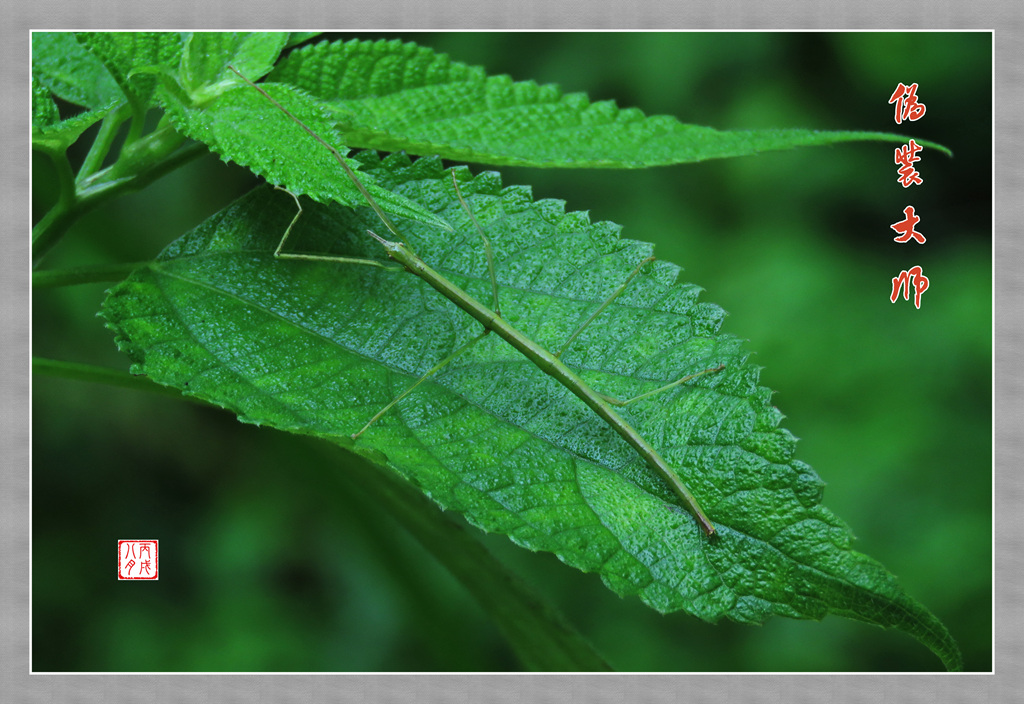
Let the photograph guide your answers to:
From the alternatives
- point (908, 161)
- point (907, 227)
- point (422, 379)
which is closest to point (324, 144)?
point (422, 379)

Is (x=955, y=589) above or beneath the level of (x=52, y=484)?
beneath

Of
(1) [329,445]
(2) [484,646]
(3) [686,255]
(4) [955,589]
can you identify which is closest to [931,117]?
(3) [686,255]

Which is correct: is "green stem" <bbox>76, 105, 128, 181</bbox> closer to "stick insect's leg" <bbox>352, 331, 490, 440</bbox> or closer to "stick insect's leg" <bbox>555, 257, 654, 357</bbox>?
"stick insect's leg" <bbox>352, 331, 490, 440</bbox>

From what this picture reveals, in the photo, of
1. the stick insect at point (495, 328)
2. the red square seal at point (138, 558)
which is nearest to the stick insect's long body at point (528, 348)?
the stick insect at point (495, 328)

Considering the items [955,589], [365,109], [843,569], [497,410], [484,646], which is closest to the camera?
[843,569]

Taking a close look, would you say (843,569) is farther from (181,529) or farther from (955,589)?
(181,529)
